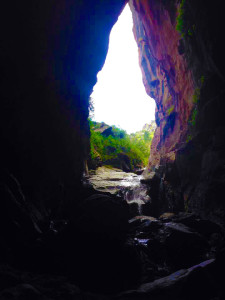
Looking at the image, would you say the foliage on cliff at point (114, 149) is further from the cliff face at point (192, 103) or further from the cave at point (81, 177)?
the cave at point (81, 177)

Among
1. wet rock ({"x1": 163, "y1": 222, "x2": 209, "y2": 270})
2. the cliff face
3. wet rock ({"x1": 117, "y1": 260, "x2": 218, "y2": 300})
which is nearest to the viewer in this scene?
wet rock ({"x1": 117, "y1": 260, "x2": 218, "y2": 300})

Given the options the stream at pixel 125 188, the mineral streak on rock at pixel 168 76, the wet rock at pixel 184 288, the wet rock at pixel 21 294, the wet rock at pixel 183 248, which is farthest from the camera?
the mineral streak on rock at pixel 168 76

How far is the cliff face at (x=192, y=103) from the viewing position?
8188 mm

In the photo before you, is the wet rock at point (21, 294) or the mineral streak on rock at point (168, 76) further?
the mineral streak on rock at point (168, 76)

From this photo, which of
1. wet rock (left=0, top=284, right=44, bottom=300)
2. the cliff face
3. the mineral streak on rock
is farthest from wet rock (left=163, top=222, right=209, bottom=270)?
the mineral streak on rock

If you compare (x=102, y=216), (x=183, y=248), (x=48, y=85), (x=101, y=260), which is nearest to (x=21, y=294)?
(x=101, y=260)

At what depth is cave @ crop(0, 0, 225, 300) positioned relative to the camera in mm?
3561

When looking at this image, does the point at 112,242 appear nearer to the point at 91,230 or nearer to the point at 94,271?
the point at 91,230

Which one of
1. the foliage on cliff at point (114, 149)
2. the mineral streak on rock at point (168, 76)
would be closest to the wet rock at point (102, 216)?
the mineral streak on rock at point (168, 76)

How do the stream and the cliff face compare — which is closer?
the cliff face

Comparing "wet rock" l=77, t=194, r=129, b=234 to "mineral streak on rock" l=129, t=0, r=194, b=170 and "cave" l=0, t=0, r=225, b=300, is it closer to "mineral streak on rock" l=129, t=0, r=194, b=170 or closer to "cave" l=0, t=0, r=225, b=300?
"cave" l=0, t=0, r=225, b=300

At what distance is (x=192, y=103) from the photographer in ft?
42.0

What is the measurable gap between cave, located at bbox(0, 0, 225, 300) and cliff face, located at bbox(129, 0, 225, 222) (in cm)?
7

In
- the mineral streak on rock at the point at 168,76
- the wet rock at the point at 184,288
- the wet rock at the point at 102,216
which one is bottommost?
the wet rock at the point at 184,288
